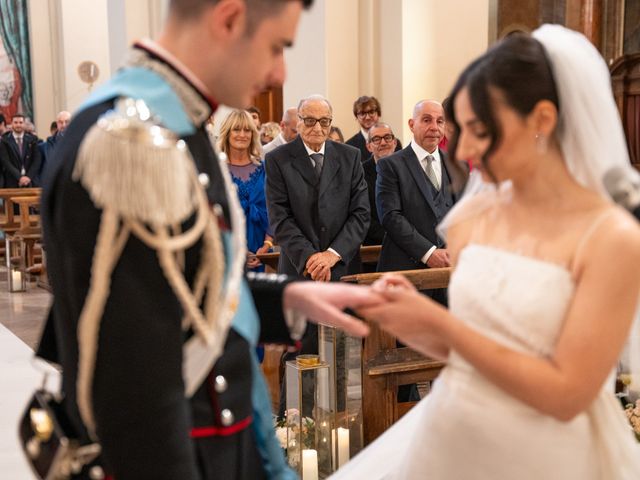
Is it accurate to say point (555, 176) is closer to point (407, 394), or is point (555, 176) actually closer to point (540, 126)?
point (540, 126)

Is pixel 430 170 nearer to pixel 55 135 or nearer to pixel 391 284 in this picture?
pixel 391 284

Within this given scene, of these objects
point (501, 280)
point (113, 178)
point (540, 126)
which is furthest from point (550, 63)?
point (113, 178)

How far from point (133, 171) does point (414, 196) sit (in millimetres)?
3838

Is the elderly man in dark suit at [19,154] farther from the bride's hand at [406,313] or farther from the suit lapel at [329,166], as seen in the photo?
the bride's hand at [406,313]

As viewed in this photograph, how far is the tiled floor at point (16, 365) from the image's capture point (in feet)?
13.9

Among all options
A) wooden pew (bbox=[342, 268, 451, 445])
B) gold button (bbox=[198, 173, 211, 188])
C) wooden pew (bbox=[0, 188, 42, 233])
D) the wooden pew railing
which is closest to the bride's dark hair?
gold button (bbox=[198, 173, 211, 188])

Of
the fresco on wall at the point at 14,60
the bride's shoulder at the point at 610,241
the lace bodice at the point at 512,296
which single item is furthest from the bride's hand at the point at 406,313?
the fresco on wall at the point at 14,60

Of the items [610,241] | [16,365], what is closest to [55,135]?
[16,365]

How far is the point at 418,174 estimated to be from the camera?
4.91 meters

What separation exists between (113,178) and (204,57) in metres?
0.29

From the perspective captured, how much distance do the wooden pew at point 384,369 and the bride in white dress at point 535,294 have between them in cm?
147

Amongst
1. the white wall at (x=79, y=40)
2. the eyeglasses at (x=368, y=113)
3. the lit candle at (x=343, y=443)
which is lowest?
the lit candle at (x=343, y=443)

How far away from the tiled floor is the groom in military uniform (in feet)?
3.92

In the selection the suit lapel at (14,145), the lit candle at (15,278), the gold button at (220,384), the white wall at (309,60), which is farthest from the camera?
the suit lapel at (14,145)
